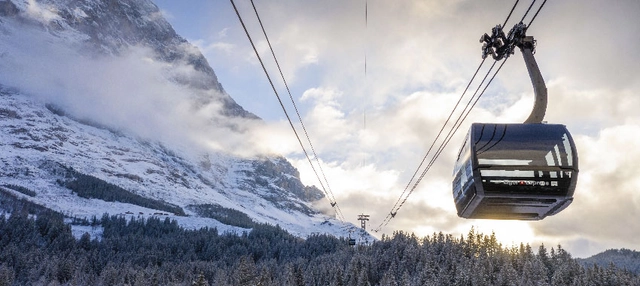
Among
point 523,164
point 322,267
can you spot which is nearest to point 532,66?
point 523,164

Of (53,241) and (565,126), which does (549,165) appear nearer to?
(565,126)

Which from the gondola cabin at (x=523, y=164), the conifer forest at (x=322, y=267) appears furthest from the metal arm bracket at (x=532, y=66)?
the conifer forest at (x=322, y=267)

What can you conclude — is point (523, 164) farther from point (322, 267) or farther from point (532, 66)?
point (322, 267)

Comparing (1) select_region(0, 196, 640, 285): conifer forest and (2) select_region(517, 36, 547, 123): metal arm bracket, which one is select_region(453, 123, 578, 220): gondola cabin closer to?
(2) select_region(517, 36, 547, 123): metal arm bracket

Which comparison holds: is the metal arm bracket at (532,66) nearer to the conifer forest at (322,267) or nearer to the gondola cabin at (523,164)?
the gondola cabin at (523,164)

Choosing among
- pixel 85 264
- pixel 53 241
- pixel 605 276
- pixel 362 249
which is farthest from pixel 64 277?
pixel 605 276

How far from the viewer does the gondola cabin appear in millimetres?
16219

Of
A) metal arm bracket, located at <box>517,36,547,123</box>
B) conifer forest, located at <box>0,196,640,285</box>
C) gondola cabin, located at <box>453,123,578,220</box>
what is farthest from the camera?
conifer forest, located at <box>0,196,640,285</box>

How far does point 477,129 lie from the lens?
17.2 metres

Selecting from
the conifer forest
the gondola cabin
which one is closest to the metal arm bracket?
the gondola cabin

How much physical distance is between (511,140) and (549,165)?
1.49 meters

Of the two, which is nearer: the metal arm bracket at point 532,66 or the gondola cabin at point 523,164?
the metal arm bracket at point 532,66

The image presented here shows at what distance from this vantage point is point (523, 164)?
53.5ft

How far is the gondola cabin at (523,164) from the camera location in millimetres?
16219
